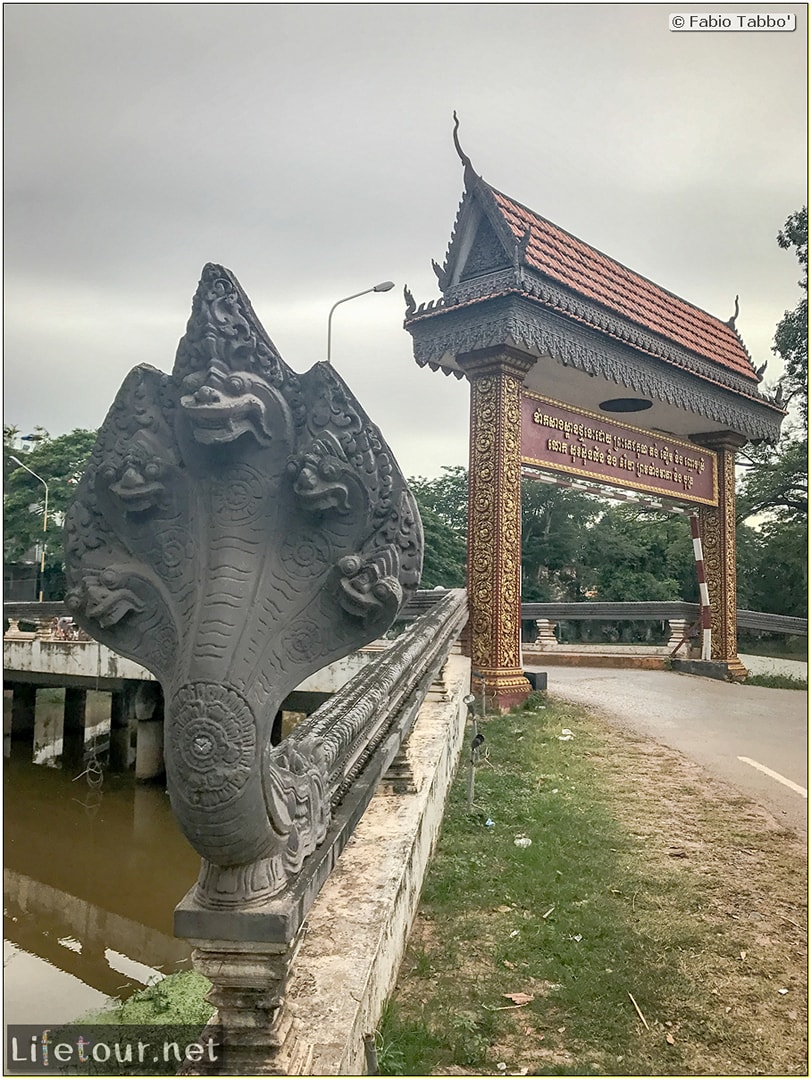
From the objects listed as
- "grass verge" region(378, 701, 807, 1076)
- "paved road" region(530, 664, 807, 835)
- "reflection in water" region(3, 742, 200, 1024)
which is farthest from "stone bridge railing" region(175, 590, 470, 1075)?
"paved road" region(530, 664, 807, 835)

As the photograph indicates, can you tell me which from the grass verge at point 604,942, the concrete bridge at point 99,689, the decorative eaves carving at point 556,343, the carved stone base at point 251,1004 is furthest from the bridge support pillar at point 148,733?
the carved stone base at point 251,1004

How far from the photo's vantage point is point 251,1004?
1.47m

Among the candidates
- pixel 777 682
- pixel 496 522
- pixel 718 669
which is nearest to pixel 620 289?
pixel 496 522

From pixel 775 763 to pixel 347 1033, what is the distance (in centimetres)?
526

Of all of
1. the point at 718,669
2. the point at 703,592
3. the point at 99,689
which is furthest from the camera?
the point at 99,689

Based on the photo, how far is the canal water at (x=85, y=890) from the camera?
584 centimetres

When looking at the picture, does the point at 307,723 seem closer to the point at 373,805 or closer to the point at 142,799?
the point at 373,805

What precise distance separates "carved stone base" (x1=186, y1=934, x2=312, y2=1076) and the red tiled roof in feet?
23.8

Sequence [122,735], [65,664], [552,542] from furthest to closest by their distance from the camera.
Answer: [552,542] < [122,735] < [65,664]

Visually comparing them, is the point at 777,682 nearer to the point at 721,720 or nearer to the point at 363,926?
the point at 721,720

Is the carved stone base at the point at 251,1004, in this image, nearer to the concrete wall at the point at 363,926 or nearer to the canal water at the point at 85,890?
the concrete wall at the point at 363,926

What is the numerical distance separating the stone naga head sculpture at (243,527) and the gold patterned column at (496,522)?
636cm

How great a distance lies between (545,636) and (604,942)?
12.5 meters

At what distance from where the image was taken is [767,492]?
43.0ft
